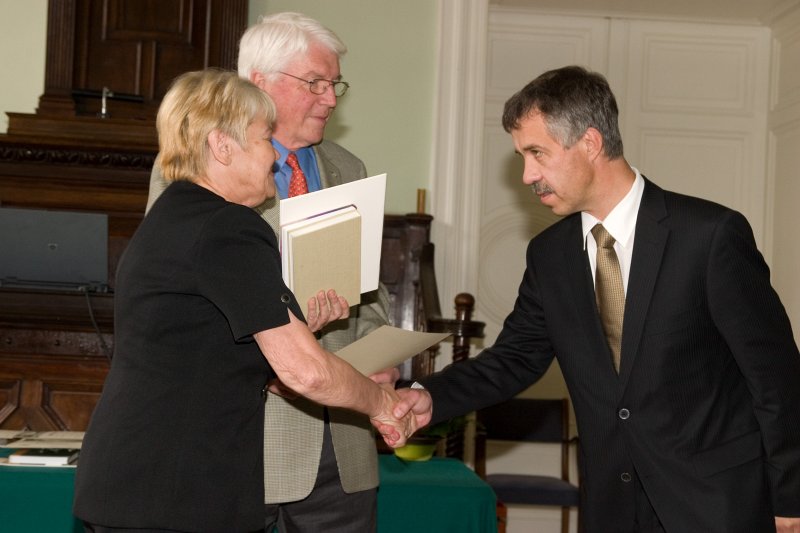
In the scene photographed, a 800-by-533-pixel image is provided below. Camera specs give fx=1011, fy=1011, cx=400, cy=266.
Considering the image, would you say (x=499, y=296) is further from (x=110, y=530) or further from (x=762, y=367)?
(x=110, y=530)

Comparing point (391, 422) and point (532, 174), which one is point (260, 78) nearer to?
point (532, 174)

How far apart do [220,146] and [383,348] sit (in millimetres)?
703

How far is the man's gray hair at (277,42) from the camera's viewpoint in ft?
9.16

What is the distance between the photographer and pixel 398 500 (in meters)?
3.45

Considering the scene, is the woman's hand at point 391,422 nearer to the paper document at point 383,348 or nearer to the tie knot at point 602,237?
the paper document at point 383,348

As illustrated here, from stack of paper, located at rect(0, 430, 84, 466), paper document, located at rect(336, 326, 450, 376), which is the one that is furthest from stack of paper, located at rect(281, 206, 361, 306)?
stack of paper, located at rect(0, 430, 84, 466)

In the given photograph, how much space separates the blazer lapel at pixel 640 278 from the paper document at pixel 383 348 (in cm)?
46

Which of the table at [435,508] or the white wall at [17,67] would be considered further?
the white wall at [17,67]

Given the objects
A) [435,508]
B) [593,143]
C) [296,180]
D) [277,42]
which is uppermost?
[277,42]

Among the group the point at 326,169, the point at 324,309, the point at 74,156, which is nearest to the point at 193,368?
the point at 324,309

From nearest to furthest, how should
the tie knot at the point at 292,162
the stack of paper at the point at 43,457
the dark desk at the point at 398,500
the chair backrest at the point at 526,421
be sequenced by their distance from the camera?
1. the tie knot at the point at 292,162
2. the dark desk at the point at 398,500
3. the stack of paper at the point at 43,457
4. the chair backrest at the point at 526,421

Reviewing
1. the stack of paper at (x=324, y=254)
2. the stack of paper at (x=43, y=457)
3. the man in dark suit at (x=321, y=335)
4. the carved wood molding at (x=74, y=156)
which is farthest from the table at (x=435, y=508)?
→ the carved wood molding at (x=74, y=156)

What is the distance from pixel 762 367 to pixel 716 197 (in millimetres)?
4901

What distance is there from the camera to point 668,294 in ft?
7.84
